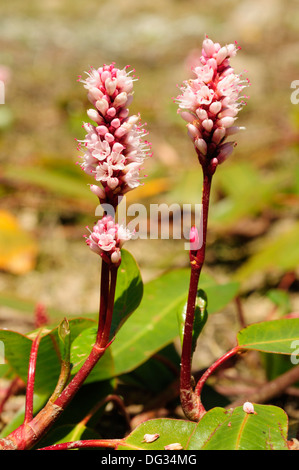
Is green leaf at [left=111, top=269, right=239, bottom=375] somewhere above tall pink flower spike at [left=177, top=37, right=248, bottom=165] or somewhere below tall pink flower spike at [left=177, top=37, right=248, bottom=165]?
below

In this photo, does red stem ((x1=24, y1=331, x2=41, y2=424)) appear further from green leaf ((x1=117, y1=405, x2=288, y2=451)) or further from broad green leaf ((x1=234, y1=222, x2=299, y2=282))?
broad green leaf ((x1=234, y1=222, x2=299, y2=282))

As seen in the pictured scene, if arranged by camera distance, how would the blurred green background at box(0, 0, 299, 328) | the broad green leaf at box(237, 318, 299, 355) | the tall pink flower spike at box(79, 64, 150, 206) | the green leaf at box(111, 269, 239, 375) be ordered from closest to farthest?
1. the tall pink flower spike at box(79, 64, 150, 206)
2. the broad green leaf at box(237, 318, 299, 355)
3. the green leaf at box(111, 269, 239, 375)
4. the blurred green background at box(0, 0, 299, 328)

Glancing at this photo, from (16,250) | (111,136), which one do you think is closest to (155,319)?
(111,136)

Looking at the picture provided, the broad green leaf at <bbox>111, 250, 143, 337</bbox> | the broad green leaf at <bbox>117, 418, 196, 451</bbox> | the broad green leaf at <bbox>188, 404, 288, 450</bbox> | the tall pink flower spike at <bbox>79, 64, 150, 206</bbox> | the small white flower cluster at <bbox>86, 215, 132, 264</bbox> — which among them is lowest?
the broad green leaf at <bbox>117, 418, 196, 451</bbox>

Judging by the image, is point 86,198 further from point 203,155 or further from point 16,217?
point 203,155

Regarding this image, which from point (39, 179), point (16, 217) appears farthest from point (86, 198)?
point (16, 217)

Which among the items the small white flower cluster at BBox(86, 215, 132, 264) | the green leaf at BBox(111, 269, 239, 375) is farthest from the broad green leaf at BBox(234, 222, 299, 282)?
the small white flower cluster at BBox(86, 215, 132, 264)
